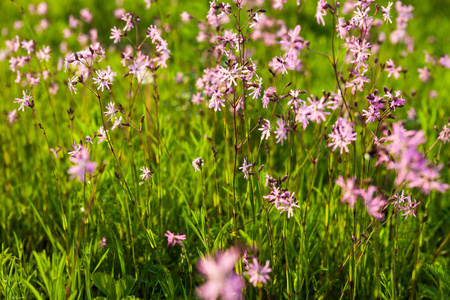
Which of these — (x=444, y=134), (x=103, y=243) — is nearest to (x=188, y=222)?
(x=103, y=243)

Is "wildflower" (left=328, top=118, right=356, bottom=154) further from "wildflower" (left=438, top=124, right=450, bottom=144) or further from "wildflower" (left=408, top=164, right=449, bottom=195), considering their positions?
"wildflower" (left=438, top=124, right=450, bottom=144)

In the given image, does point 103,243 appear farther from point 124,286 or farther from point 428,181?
point 428,181

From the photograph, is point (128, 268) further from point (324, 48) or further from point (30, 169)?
point (324, 48)

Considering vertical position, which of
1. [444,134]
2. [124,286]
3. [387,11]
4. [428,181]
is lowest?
[124,286]

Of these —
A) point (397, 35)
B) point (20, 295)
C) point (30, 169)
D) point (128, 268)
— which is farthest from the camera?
point (397, 35)

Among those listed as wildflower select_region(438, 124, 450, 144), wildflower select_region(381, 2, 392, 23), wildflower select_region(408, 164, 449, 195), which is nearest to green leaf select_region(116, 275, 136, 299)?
wildflower select_region(408, 164, 449, 195)

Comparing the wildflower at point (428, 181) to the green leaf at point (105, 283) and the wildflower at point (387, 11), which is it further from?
the green leaf at point (105, 283)

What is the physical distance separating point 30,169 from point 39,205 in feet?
1.52

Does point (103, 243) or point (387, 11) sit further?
point (103, 243)

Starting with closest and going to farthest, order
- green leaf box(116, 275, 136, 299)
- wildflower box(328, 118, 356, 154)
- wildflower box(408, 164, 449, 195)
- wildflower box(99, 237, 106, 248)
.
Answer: wildflower box(408, 164, 449, 195), wildflower box(328, 118, 356, 154), green leaf box(116, 275, 136, 299), wildflower box(99, 237, 106, 248)

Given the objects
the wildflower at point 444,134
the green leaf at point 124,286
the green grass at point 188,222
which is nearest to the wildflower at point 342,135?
the green grass at point 188,222

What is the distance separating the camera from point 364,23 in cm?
184

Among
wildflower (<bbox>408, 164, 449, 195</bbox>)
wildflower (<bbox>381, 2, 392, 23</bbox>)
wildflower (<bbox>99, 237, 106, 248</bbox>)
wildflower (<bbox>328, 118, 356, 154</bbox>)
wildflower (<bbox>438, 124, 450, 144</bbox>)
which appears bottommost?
wildflower (<bbox>408, 164, 449, 195</bbox>)

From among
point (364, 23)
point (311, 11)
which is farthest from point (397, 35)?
point (311, 11)
